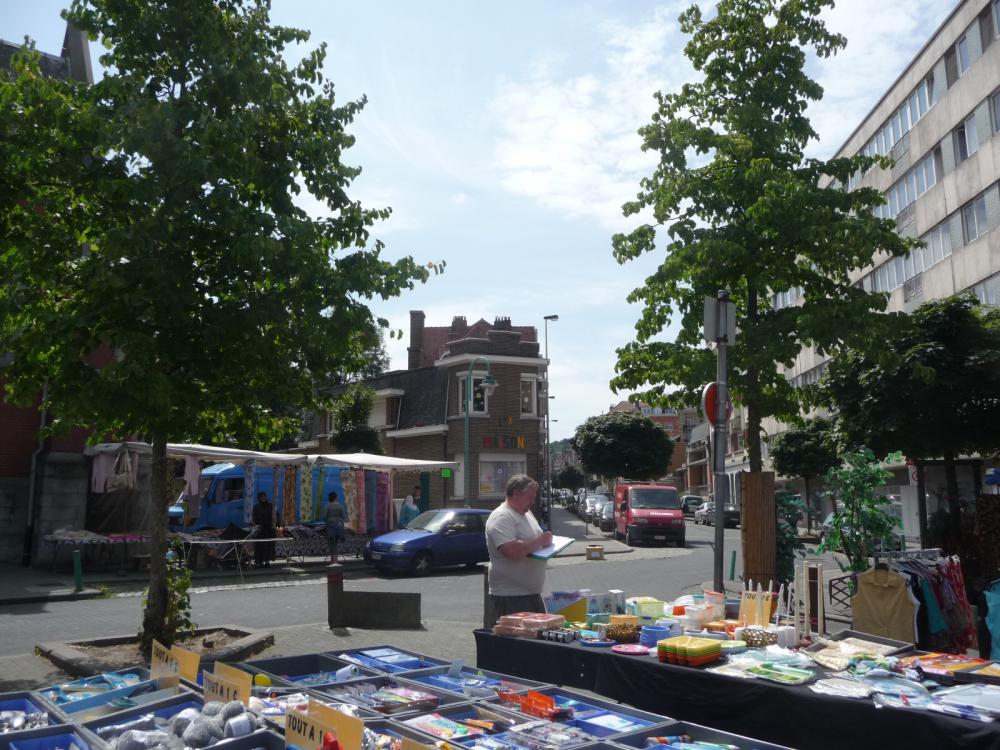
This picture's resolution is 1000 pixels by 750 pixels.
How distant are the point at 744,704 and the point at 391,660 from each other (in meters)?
2.19

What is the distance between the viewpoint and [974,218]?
26.0 meters

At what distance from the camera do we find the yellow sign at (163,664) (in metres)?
4.47

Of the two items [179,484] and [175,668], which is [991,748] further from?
[179,484]

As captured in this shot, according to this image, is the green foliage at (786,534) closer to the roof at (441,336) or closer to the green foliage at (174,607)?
the green foliage at (174,607)

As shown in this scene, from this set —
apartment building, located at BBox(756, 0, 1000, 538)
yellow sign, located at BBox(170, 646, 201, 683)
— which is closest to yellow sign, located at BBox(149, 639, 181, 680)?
yellow sign, located at BBox(170, 646, 201, 683)

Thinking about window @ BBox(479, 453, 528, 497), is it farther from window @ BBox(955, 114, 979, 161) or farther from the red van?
window @ BBox(955, 114, 979, 161)

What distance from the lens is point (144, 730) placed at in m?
3.77

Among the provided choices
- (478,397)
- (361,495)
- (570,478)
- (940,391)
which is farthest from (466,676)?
(570,478)

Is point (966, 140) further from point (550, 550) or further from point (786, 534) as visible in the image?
point (550, 550)

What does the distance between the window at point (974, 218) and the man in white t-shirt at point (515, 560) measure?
966 inches

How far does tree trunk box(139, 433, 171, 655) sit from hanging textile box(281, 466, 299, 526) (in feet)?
50.0

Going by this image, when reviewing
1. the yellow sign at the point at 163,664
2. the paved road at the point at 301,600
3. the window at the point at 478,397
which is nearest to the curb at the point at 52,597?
the paved road at the point at 301,600

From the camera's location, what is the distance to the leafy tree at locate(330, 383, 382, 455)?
1419 inches


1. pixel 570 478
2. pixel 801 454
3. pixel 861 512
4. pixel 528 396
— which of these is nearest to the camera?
pixel 861 512
